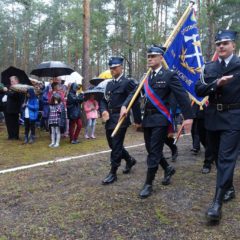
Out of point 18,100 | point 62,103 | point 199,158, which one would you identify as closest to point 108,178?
point 199,158

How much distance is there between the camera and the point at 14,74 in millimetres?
12094

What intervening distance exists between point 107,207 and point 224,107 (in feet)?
6.59

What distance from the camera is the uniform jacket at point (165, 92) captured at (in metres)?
5.30

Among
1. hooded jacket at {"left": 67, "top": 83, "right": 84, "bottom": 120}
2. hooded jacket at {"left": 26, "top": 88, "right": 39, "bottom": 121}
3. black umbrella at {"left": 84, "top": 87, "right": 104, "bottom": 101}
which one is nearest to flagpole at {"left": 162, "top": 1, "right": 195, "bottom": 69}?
hooded jacket at {"left": 67, "top": 83, "right": 84, "bottom": 120}

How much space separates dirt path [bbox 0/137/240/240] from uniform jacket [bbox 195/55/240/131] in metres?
1.10

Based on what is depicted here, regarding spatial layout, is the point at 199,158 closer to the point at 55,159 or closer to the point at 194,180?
the point at 194,180

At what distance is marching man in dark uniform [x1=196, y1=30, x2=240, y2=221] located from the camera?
4.47 metres

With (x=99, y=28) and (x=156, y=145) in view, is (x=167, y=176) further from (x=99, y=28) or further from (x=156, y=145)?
(x=99, y=28)

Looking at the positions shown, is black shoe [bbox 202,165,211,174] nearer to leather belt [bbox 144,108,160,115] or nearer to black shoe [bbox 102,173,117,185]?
black shoe [bbox 102,173,117,185]

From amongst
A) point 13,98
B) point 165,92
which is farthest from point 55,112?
point 165,92

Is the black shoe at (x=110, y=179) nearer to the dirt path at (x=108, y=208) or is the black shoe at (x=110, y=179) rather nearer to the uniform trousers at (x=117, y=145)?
the dirt path at (x=108, y=208)

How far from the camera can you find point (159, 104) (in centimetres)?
544

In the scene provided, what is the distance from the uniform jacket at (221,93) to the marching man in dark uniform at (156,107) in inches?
19.5

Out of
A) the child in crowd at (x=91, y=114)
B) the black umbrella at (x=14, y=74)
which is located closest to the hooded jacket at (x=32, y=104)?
the black umbrella at (x=14, y=74)
